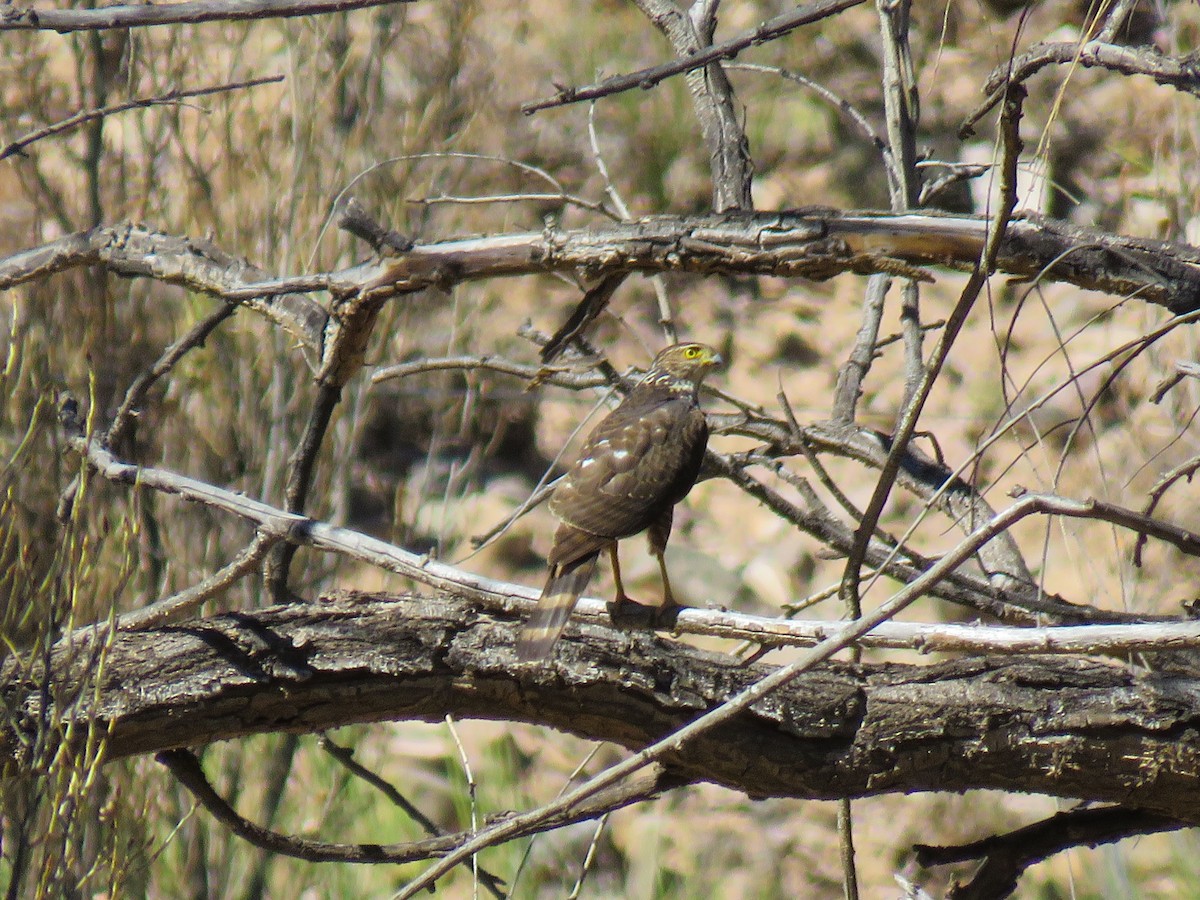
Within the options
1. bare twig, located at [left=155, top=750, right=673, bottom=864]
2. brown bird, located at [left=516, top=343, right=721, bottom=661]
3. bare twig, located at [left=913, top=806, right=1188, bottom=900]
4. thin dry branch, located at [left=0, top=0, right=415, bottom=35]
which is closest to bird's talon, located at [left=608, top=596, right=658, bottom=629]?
brown bird, located at [left=516, top=343, right=721, bottom=661]

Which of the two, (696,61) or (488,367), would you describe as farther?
(488,367)

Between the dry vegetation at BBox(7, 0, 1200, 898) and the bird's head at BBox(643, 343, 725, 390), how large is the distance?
426 millimetres

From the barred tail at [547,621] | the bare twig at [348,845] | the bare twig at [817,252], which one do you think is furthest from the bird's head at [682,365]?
the bare twig at [348,845]

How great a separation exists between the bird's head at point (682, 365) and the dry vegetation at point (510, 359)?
1.40 ft

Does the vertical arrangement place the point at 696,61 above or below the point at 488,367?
below

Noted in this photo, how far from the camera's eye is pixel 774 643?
2539mm

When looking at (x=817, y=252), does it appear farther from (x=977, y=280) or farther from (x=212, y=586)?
(x=212, y=586)

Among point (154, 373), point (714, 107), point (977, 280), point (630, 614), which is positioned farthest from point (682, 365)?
point (977, 280)

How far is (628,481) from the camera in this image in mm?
3766

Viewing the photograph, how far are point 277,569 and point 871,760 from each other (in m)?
1.61

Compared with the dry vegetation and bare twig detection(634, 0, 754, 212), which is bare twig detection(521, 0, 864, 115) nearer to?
bare twig detection(634, 0, 754, 212)

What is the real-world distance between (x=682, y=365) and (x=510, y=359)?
6.42 feet

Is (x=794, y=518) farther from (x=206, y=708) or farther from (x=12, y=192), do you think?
(x=12, y=192)

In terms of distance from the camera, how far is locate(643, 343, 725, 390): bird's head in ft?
14.9
